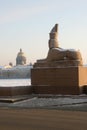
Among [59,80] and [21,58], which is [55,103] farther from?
[21,58]

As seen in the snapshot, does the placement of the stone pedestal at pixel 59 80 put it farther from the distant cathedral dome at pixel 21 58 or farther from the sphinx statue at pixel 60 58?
the distant cathedral dome at pixel 21 58

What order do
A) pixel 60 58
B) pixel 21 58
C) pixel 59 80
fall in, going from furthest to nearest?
1. pixel 21 58
2. pixel 60 58
3. pixel 59 80

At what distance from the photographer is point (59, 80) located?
14656 millimetres

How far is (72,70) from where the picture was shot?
1441cm

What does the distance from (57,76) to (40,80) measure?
36.5 inches

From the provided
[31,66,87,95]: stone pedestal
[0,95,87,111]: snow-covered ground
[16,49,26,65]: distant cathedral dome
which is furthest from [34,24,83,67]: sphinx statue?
[16,49,26,65]: distant cathedral dome

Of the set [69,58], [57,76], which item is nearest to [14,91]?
[57,76]

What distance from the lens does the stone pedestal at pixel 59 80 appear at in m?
14.3

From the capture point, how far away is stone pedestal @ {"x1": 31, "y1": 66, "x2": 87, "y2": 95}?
14336 millimetres

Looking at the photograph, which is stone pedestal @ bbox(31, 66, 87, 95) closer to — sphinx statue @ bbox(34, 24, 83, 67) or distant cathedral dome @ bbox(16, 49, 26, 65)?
sphinx statue @ bbox(34, 24, 83, 67)

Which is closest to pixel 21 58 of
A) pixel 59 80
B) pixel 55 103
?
pixel 59 80

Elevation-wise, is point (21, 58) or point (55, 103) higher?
point (21, 58)

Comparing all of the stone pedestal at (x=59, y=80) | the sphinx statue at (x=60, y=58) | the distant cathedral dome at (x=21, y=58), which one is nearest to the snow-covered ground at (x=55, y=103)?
the stone pedestal at (x=59, y=80)

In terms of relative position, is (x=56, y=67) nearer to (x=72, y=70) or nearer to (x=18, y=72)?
(x=72, y=70)
